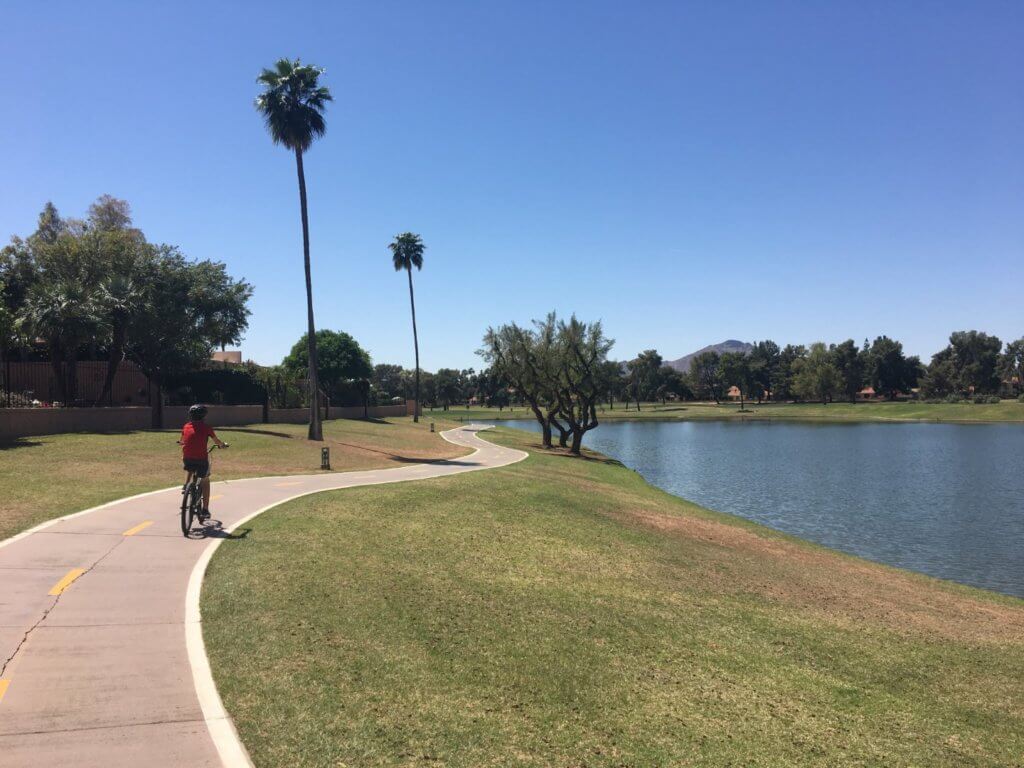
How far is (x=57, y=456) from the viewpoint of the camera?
21219mm

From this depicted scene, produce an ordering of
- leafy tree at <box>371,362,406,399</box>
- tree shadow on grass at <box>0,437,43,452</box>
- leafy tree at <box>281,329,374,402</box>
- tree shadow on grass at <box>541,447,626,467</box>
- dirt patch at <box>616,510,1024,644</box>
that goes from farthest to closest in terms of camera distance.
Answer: leafy tree at <box>371,362,406,399</box>, leafy tree at <box>281,329,374,402</box>, tree shadow on grass at <box>541,447,626,467</box>, tree shadow on grass at <box>0,437,43,452</box>, dirt patch at <box>616,510,1024,644</box>

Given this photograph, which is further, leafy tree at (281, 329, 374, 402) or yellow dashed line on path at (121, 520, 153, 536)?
leafy tree at (281, 329, 374, 402)

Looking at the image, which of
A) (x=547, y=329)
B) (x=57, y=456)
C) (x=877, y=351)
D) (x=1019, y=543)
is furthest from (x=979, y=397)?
(x=57, y=456)

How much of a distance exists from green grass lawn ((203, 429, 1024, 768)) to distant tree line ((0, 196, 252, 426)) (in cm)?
2347

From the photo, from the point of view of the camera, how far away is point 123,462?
71.1 ft

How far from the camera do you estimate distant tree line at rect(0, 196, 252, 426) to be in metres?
31.1

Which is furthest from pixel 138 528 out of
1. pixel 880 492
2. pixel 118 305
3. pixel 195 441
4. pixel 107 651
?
pixel 880 492

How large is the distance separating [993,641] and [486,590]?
→ 8.97 meters

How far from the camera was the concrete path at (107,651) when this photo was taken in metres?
5.00

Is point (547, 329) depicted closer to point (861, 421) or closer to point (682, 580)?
point (682, 580)

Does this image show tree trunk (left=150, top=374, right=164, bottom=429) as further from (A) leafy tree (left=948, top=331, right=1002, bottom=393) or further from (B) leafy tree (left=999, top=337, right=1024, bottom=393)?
(B) leafy tree (left=999, top=337, right=1024, bottom=393)

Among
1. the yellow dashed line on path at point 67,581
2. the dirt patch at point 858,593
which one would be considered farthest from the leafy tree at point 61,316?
the dirt patch at point 858,593

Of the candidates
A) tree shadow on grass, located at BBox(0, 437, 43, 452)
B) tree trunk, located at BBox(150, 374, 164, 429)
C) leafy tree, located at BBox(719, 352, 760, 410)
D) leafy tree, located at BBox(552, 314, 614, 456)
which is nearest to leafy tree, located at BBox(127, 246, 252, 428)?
tree trunk, located at BBox(150, 374, 164, 429)

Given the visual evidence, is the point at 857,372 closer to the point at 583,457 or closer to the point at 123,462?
the point at 583,457
